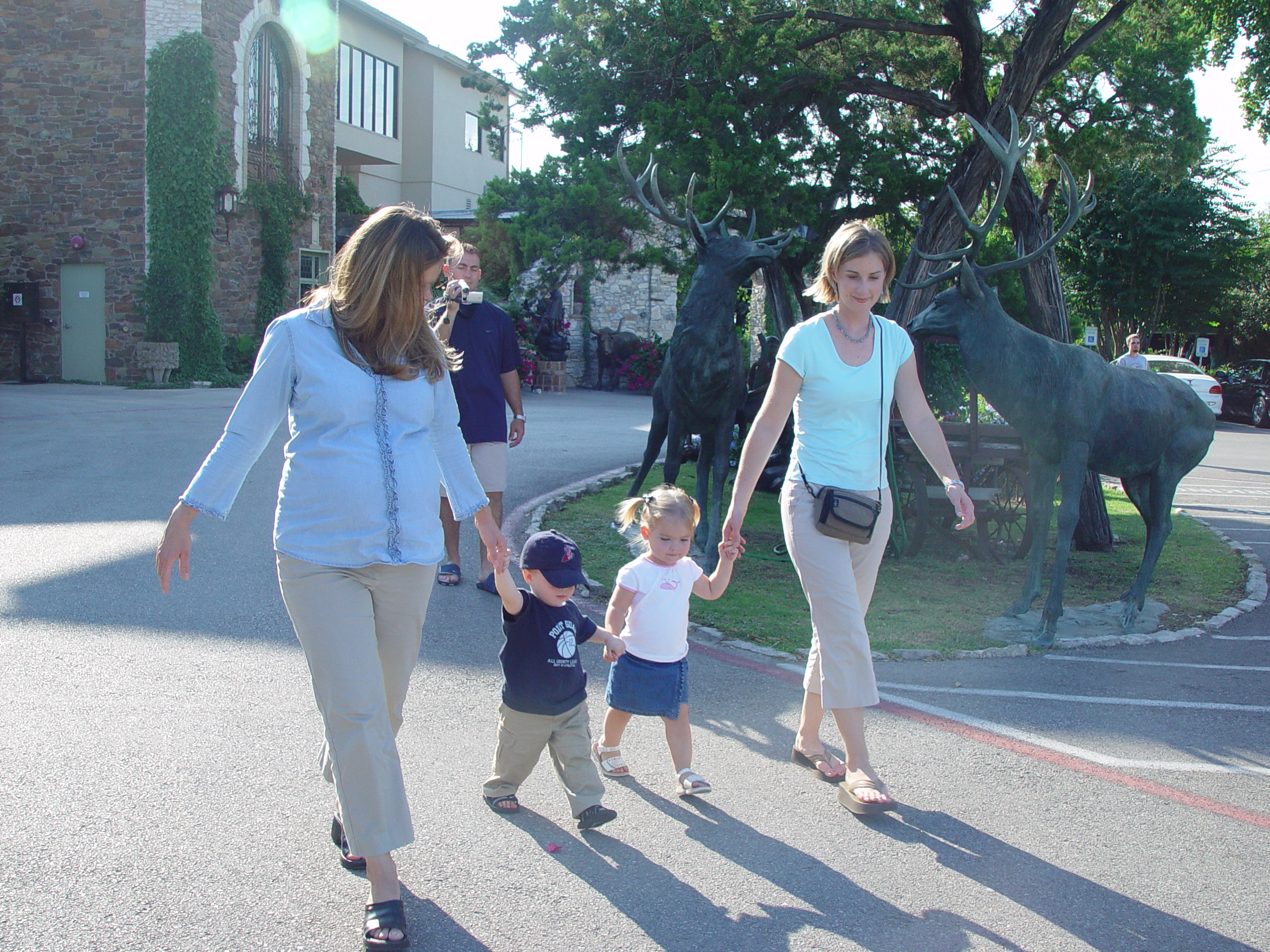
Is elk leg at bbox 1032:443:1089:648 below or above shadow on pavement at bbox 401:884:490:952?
above

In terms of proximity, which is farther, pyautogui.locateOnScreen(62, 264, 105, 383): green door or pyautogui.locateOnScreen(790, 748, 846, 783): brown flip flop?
pyautogui.locateOnScreen(62, 264, 105, 383): green door

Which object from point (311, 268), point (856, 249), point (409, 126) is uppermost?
point (409, 126)

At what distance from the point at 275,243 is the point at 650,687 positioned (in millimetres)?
24188

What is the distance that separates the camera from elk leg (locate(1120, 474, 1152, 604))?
7.19 m

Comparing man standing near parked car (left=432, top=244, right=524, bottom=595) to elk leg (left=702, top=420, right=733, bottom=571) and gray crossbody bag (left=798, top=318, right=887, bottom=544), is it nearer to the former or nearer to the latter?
elk leg (left=702, top=420, right=733, bottom=571)

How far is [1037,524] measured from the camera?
22.9ft

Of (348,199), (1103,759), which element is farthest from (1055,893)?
(348,199)

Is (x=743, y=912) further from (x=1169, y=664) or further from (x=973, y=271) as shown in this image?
(x=973, y=271)

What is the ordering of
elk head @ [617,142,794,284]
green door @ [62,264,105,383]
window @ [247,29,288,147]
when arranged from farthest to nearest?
window @ [247,29,288,147] < green door @ [62,264,105,383] < elk head @ [617,142,794,284]

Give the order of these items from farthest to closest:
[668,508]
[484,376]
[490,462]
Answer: [490,462] < [484,376] < [668,508]

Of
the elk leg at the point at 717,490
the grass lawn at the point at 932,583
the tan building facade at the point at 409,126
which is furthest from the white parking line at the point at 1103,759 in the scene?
the tan building facade at the point at 409,126

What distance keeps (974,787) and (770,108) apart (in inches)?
338

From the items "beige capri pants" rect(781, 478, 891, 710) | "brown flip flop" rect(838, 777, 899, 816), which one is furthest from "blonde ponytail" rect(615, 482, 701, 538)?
"brown flip flop" rect(838, 777, 899, 816)

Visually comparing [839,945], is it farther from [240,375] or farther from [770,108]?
[240,375]
